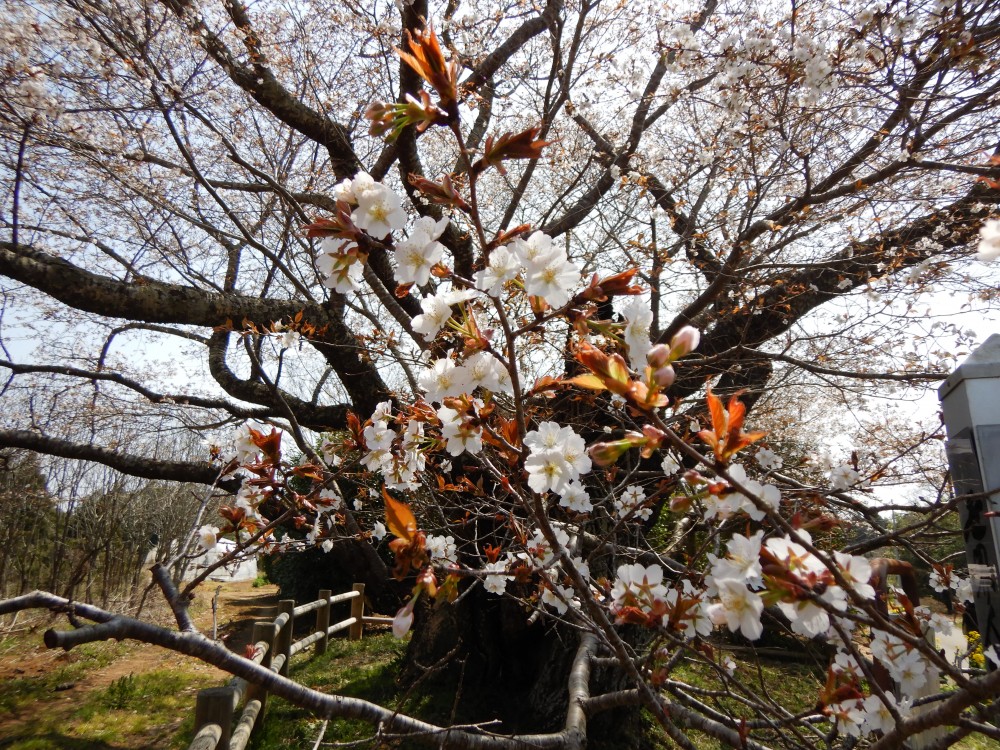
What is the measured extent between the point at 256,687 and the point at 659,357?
3.73 m

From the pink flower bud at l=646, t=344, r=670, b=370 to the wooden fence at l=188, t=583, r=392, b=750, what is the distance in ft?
6.56

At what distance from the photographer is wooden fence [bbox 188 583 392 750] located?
266 centimetres

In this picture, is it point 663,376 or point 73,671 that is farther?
point 73,671

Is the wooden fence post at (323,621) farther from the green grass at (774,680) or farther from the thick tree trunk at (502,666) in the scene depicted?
the green grass at (774,680)

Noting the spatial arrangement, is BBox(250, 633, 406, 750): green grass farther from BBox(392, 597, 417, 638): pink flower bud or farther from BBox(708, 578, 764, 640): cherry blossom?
BBox(708, 578, 764, 640): cherry blossom

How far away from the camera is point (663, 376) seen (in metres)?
0.77

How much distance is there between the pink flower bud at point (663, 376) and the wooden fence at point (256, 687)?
200cm

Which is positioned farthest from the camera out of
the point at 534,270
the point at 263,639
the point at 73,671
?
the point at 73,671

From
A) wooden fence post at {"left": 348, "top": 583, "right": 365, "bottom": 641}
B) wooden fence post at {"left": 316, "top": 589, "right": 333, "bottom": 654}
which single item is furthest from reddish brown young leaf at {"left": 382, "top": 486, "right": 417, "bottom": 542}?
wooden fence post at {"left": 348, "top": 583, "right": 365, "bottom": 641}

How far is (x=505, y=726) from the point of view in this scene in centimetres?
406

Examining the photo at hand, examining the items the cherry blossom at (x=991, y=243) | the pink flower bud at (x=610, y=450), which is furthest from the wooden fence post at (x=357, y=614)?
the cherry blossom at (x=991, y=243)

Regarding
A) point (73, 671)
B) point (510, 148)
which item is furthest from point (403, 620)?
point (73, 671)

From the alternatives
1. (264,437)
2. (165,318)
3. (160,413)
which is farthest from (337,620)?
(264,437)

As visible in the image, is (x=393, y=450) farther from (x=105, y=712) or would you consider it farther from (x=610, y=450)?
(x=105, y=712)
